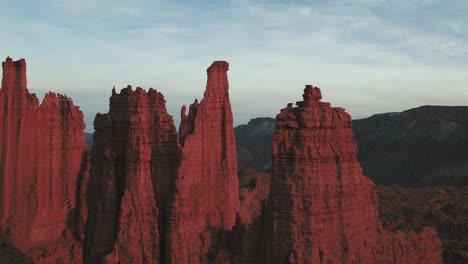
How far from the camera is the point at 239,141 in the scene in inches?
7106

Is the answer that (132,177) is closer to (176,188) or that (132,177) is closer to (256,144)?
(176,188)

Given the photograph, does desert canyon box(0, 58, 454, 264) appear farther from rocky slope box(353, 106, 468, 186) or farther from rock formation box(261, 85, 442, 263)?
rocky slope box(353, 106, 468, 186)

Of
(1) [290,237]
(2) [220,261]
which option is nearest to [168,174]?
(2) [220,261]

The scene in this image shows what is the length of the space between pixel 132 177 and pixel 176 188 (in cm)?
202

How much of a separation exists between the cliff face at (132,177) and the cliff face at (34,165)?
5.33 meters

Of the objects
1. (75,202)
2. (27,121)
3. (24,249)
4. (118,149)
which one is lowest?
(24,249)

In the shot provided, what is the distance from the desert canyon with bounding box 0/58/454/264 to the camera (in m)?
18.6

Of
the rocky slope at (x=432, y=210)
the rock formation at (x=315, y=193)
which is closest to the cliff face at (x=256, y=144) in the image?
the rocky slope at (x=432, y=210)

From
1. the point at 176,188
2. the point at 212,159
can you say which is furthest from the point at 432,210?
the point at 176,188

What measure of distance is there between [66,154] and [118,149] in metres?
8.13

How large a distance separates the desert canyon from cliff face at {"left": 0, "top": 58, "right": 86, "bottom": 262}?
6 cm

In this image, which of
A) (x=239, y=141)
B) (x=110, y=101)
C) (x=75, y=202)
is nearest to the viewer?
(x=110, y=101)

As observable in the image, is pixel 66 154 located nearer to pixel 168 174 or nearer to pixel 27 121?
pixel 27 121

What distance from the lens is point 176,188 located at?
22031 millimetres
